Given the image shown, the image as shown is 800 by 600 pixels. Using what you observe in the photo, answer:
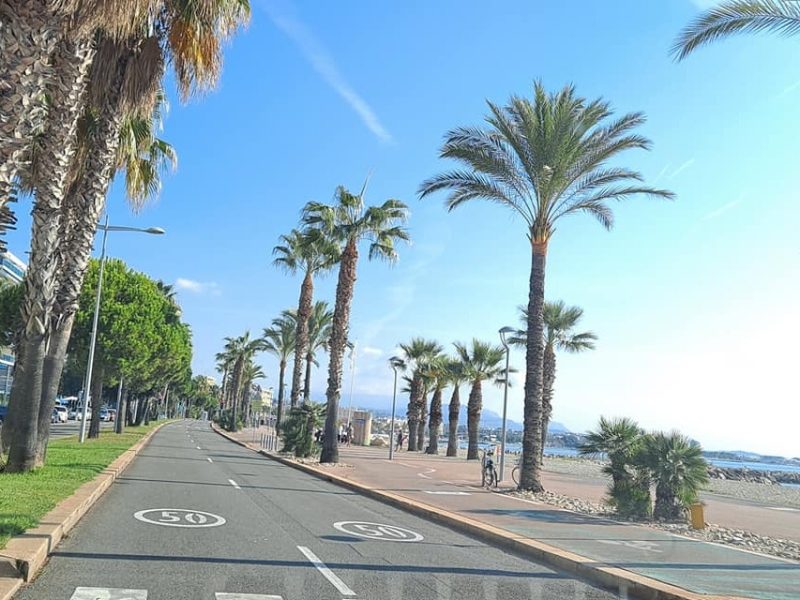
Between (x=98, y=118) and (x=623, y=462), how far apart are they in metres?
13.4

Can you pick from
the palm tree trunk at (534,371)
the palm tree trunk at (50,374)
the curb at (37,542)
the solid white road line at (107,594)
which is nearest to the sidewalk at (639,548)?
the palm tree trunk at (534,371)

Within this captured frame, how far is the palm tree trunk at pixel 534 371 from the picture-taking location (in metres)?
20.9

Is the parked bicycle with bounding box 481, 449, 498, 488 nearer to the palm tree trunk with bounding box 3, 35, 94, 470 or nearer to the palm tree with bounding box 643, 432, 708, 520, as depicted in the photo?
the palm tree with bounding box 643, 432, 708, 520

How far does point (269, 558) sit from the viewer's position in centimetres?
889

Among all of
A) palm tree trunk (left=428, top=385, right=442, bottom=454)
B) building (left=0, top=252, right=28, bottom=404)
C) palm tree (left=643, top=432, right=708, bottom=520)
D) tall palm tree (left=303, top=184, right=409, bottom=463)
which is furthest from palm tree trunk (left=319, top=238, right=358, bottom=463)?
building (left=0, top=252, right=28, bottom=404)

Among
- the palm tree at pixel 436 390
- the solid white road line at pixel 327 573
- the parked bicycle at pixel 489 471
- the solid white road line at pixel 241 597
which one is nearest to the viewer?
the solid white road line at pixel 241 597

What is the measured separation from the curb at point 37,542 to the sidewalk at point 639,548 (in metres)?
6.73

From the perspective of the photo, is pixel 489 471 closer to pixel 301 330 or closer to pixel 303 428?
pixel 303 428

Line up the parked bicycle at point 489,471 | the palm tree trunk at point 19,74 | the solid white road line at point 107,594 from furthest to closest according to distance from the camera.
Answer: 1. the parked bicycle at point 489,471
2. the palm tree trunk at point 19,74
3. the solid white road line at point 107,594

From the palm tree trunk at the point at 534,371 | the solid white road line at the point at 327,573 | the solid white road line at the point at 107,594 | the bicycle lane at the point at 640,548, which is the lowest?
the solid white road line at the point at 107,594

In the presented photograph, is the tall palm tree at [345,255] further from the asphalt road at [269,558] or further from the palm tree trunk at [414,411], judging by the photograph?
the palm tree trunk at [414,411]

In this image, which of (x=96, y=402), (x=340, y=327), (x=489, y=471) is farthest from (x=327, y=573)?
(x=96, y=402)

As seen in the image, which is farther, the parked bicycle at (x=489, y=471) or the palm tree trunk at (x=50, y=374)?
the parked bicycle at (x=489, y=471)

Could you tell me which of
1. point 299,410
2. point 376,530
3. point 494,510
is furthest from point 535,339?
point 299,410
